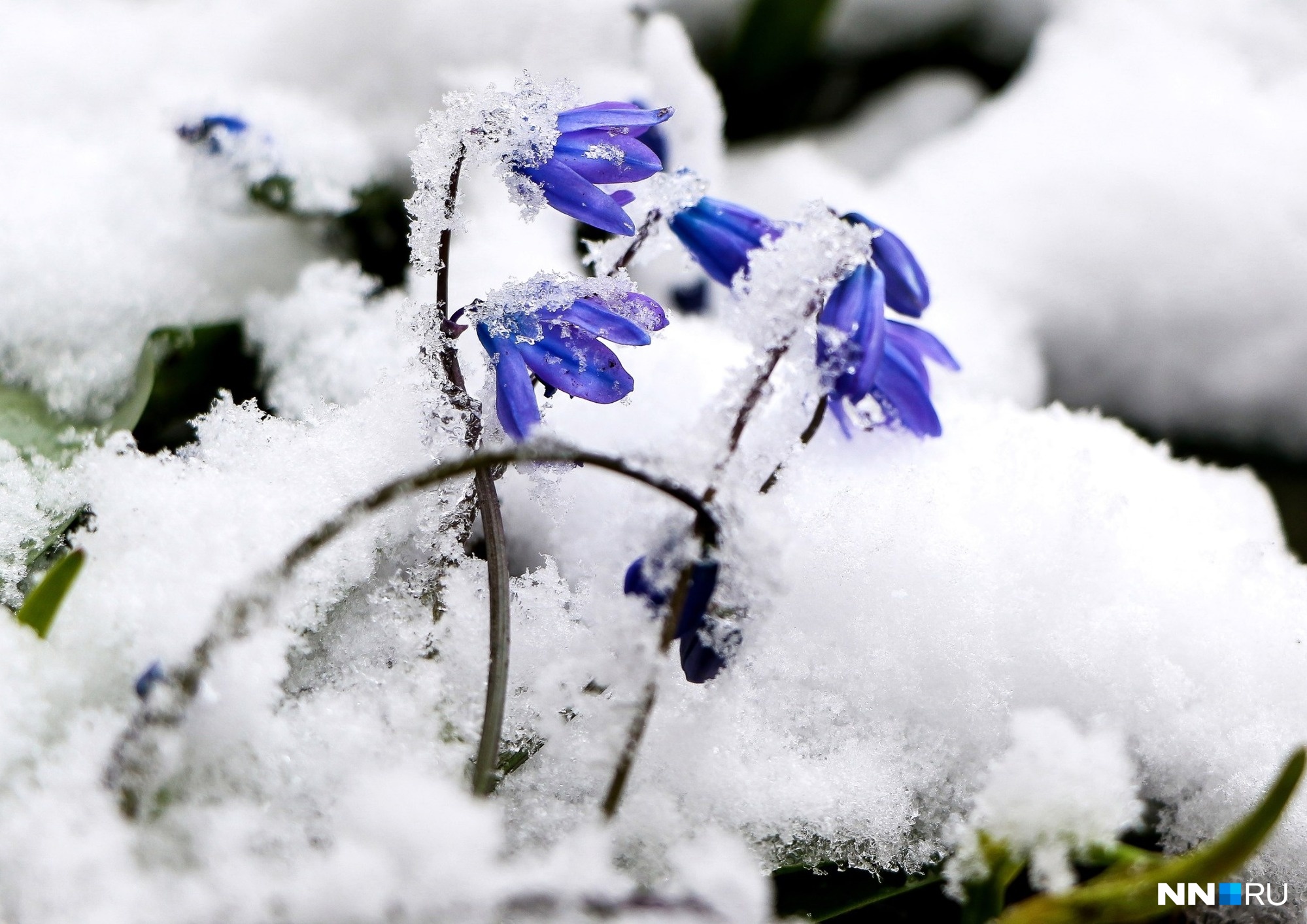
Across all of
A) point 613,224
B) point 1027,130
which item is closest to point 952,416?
point 613,224

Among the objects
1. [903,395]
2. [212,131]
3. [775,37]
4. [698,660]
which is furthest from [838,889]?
[775,37]

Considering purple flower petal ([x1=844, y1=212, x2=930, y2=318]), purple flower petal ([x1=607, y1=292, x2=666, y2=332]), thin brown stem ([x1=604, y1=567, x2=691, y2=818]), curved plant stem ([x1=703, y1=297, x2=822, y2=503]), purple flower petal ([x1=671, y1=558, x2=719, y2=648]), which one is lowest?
thin brown stem ([x1=604, y1=567, x2=691, y2=818])

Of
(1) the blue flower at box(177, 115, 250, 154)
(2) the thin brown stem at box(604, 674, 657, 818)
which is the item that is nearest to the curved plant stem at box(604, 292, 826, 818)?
(2) the thin brown stem at box(604, 674, 657, 818)

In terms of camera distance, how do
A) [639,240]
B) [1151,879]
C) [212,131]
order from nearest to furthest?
[1151,879] → [639,240] → [212,131]

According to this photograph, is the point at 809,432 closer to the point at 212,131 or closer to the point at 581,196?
the point at 581,196

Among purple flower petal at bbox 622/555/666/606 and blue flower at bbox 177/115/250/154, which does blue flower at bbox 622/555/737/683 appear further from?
Result: blue flower at bbox 177/115/250/154

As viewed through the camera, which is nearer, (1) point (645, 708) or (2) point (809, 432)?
(1) point (645, 708)

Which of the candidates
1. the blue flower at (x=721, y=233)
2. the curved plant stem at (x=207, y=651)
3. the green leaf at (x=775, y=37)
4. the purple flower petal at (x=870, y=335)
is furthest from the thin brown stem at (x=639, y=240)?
the green leaf at (x=775, y=37)
